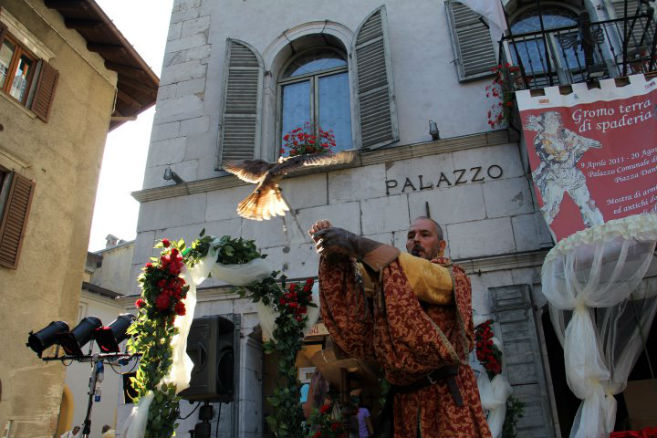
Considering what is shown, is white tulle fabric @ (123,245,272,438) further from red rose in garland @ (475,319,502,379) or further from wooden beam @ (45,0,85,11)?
wooden beam @ (45,0,85,11)

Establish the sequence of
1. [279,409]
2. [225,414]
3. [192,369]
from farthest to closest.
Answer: [225,414]
[192,369]
[279,409]

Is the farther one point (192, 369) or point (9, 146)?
point (9, 146)

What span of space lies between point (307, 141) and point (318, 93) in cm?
139

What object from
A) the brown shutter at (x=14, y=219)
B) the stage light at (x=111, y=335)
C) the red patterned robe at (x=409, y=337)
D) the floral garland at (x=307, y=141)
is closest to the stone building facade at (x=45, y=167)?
the brown shutter at (x=14, y=219)

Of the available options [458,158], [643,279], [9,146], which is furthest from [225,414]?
[9,146]

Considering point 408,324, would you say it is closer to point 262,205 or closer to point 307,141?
point 262,205

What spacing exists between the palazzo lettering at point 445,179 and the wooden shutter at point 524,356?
57.1 inches

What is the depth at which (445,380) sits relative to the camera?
2348mm

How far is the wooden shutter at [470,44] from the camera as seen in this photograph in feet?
24.3

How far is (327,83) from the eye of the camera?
28.0ft

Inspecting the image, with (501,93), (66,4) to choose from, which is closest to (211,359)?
(501,93)

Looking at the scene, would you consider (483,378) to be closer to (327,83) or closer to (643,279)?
(643,279)

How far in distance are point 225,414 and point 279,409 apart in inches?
68.5

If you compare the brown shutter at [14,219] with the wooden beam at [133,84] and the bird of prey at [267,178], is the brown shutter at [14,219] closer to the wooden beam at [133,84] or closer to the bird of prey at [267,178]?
the wooden beam at [133,84]
